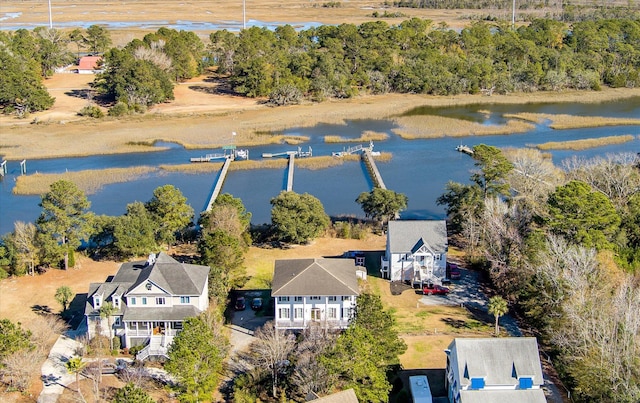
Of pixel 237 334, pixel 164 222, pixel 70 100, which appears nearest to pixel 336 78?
pixel 70 100

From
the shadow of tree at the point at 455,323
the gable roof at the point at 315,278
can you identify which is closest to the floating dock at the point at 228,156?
the gable roof at the point at 315,278

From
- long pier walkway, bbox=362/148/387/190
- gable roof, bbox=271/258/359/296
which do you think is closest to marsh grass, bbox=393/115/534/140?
long pier walkway, bbox=362/148/387/190

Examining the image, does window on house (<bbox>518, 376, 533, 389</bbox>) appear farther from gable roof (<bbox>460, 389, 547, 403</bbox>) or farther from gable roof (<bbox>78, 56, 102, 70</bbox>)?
gable roof (<bbox>78, 56, 102, 70</bbox>)

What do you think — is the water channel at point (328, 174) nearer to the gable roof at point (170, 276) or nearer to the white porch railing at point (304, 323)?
the gable roof at point (170, 276)

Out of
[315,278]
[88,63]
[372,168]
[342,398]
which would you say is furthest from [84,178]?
[88,63]

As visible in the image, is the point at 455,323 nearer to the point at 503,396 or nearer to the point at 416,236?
the point at 416,236
